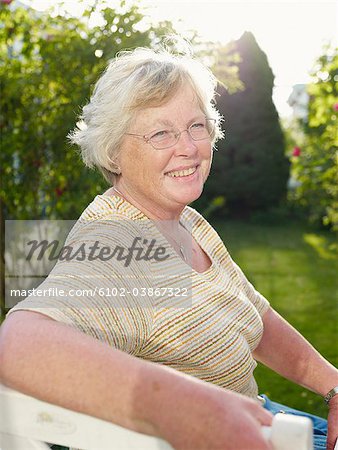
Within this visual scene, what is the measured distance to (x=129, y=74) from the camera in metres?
1.65

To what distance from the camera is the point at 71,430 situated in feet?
3.37

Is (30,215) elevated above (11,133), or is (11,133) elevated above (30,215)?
(11,133)

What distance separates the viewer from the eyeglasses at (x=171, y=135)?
165 centimetres

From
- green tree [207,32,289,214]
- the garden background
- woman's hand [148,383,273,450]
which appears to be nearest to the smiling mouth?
the garden background

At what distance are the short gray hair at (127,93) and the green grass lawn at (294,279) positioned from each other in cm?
270

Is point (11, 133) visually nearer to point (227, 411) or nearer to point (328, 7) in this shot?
point (328, 7)

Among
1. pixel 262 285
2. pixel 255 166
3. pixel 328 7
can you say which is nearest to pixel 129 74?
pixel 328 7

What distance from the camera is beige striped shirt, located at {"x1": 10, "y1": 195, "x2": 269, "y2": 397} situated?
1.17 metres

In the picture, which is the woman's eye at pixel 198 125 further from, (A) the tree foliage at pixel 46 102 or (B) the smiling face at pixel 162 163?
(A) the tree foliage at pixel 46 102

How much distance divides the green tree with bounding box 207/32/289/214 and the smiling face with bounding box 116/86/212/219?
1089 cm

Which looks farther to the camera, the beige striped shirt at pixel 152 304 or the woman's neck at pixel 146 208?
the woman's neck at pixel 146 208

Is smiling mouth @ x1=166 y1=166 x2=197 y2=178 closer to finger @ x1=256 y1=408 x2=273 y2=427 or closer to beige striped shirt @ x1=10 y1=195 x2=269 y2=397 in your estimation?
beige striped shirt @ x1=10 y1=195 x2=269 y2=397

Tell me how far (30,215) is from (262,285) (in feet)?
10.7

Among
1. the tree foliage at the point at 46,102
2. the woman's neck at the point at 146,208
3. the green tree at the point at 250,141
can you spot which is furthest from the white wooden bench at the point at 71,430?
the green tree at the point at 250,141
